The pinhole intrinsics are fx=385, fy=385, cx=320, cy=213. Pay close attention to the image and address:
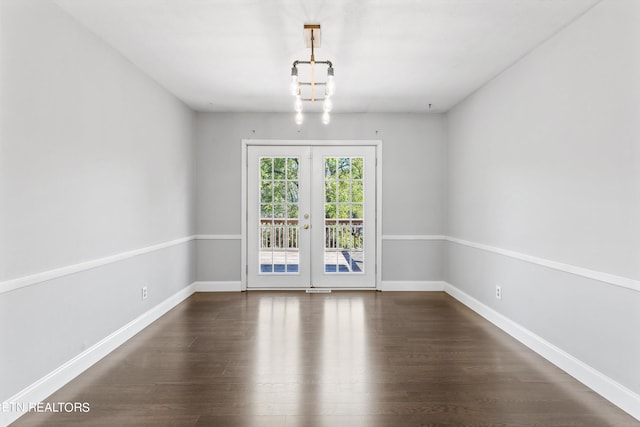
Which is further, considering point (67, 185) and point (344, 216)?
point (344, 216)

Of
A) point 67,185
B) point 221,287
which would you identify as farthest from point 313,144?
point 67,185

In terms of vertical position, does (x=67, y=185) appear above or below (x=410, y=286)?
above

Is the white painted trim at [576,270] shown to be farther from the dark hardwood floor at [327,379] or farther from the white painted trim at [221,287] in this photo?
the white painted trim at [221,287]

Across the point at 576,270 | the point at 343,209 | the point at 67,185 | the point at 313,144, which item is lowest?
the point at 576,270

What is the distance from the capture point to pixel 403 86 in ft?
13.8

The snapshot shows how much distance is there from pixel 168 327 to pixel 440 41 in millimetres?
3554

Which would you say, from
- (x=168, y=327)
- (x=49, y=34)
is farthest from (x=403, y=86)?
(x=168, y=327)

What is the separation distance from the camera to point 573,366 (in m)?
2.68

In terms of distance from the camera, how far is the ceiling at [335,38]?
2551 mm

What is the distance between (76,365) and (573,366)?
3.46 metres

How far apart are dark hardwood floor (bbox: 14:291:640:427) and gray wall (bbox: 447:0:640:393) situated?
383 millimetres

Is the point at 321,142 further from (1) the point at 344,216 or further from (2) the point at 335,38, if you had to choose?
(2) the point at 335,38

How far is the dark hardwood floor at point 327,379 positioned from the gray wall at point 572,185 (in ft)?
1.26

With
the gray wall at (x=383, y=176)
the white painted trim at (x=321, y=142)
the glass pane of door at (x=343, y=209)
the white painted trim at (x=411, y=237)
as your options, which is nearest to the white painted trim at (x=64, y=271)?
the gray wall at (x=383, y=176)
